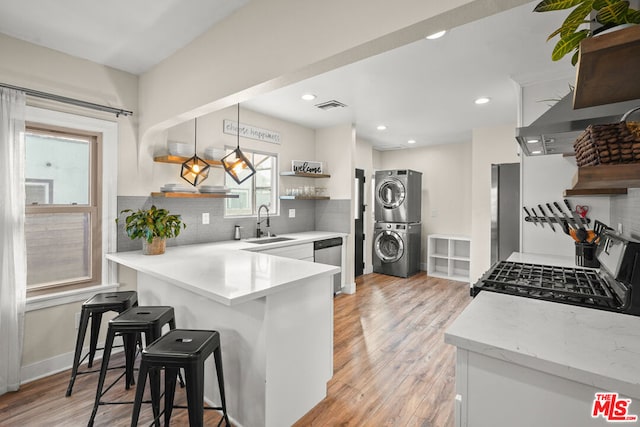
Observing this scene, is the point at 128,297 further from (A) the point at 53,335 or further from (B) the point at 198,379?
(B) the point at 198,379

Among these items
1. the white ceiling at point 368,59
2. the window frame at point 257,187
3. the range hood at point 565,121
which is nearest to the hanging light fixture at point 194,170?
the window frame at point 257,187

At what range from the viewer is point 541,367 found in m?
0.86

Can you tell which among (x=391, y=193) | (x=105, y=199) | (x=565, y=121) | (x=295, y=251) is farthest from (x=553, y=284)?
(x=391, y=193)

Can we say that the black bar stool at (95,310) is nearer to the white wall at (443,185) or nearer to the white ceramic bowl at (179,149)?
the white ceramic bowl at (179,149)

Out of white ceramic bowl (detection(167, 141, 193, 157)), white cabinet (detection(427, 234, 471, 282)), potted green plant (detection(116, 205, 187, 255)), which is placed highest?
white ceramic bowl (detection(167, 141, 193, 157))

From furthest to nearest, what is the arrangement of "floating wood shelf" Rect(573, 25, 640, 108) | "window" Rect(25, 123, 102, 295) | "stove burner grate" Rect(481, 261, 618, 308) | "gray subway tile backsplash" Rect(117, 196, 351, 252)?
"gray subway tile backsplash" Rect(117, 196, 351, 252), "window" Rect(25, 123, 102, 295), "stove burner grate" Rect(481, 261, 618, 308), "floating wood shelf" Rect(573, 25, 640, 108)

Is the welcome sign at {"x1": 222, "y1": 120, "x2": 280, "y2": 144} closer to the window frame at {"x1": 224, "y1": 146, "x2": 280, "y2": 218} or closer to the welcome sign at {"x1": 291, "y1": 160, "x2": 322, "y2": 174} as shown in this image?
the window frame at {"x1": 224, "y1": 146, "x2": 280, "y2": 218}

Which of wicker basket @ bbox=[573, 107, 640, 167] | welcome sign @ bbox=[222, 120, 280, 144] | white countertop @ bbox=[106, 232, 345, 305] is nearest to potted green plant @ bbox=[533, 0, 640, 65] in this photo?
wicker basket @ bbox=[573, 107, 640, 167]


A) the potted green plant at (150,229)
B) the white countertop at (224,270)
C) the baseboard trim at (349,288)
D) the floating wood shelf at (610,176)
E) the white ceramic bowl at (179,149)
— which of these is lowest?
the baseboard trim at (349,288)

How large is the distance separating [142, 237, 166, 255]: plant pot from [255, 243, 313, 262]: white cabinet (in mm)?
1020

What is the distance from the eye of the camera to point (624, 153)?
34.1 inches

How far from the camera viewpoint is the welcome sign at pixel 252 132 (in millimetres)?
3701

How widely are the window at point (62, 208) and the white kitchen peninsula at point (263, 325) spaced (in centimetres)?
86

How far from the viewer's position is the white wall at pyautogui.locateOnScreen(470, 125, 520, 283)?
15.3 feet
